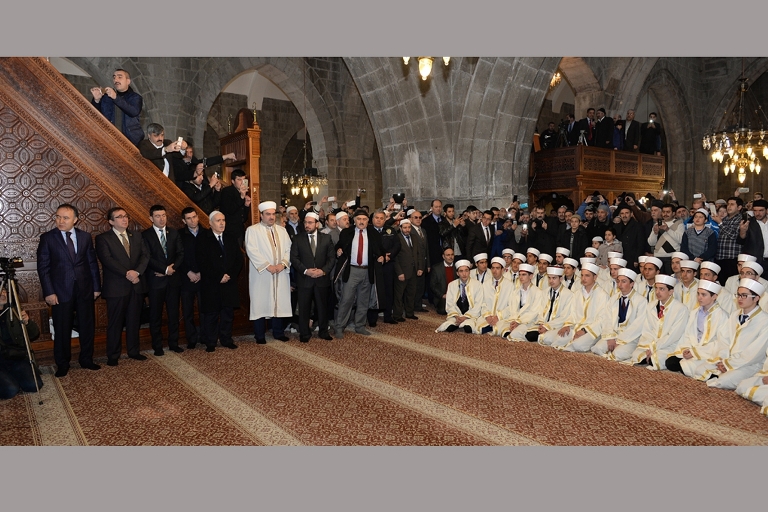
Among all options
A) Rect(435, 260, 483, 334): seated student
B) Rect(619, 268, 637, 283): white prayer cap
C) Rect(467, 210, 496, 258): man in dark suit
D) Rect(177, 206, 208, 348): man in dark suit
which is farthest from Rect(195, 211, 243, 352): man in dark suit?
Rect(619, 268, 637, 283): white prayer cap

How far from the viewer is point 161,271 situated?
594cm

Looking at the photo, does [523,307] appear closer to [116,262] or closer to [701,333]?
[701,333]

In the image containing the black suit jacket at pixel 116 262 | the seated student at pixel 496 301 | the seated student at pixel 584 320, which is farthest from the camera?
the seated student at pixel 496 301

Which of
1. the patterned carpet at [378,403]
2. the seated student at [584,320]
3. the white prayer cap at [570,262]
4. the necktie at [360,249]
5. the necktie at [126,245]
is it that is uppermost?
the necktie at [126,245]

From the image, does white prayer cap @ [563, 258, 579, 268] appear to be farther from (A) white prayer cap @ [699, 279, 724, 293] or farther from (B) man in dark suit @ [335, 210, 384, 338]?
(B) man in dark suit @ [335, 210, 384, 338]

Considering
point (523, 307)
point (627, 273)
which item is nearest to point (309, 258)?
point (523, 307)

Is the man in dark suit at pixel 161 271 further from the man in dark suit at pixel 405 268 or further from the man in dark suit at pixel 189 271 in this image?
the man in dark suit at pixel 405 268

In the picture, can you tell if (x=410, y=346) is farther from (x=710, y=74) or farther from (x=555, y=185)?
(x=710, y=74)

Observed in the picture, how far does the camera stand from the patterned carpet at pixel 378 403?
381cm

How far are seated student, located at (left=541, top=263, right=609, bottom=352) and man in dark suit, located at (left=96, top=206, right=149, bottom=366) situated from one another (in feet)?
14.4

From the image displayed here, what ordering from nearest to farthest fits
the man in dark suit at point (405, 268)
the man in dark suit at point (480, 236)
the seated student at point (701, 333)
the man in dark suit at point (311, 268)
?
the seated student at point (701, 333) → the man in dark suit at point (311, 268) → the man in dark suit at point (405, 268) → the man in dark suit at point (480, 236)

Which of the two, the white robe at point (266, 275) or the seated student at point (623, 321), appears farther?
the white robe at point (266, 275)

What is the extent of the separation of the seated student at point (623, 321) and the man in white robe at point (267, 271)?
137 inches

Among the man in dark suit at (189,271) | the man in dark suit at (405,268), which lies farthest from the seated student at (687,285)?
the man in dark suit at (189,271)
